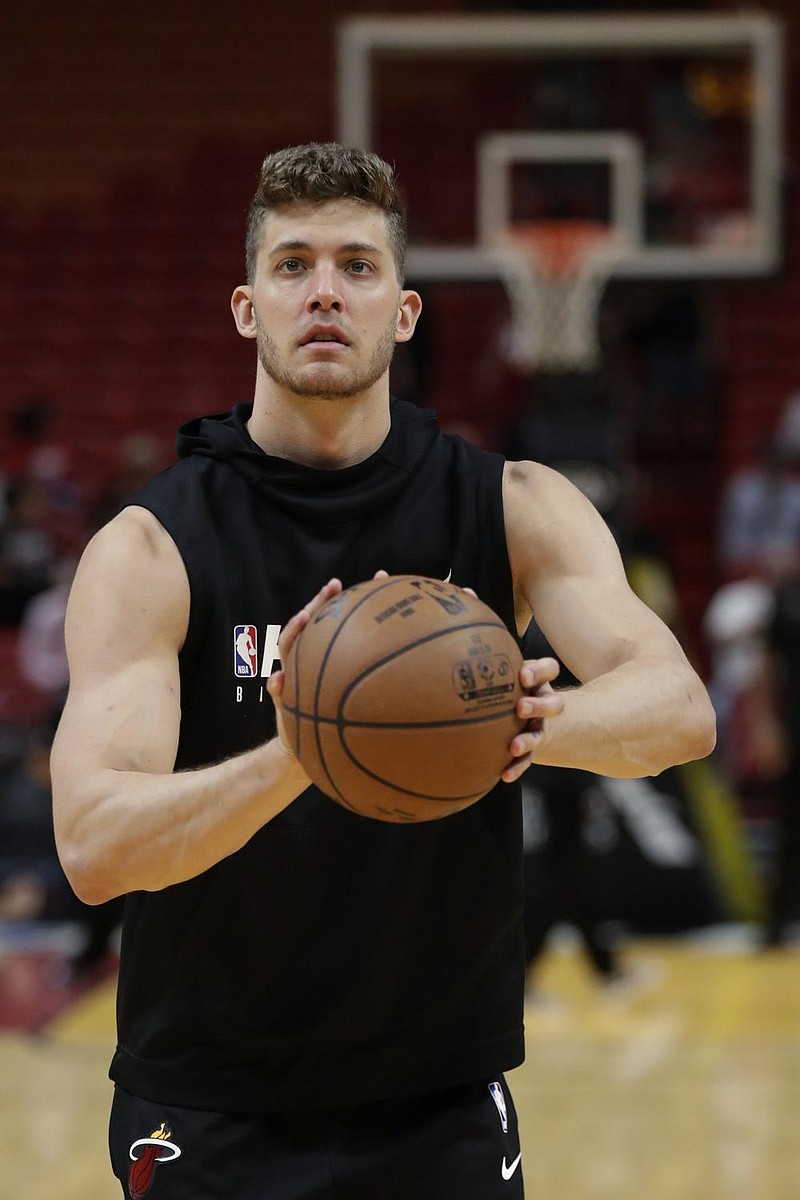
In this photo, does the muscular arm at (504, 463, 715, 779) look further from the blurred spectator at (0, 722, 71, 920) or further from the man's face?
the blurred spectator at (0, 722, 71, 920)

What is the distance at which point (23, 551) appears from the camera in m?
10.5

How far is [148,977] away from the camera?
254 cm

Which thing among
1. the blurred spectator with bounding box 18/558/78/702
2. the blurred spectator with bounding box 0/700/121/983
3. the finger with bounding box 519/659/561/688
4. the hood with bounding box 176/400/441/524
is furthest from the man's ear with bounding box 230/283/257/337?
the blurred spectator with bounding box 18/558/78/702

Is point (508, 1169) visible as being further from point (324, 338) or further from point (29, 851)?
point (29, 851)

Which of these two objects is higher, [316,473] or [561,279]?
[561,279]

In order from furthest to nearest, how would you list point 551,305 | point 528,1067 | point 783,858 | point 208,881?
point 551,305, point 783,858, point 528,1067, point 208,881

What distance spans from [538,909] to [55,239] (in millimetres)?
9641

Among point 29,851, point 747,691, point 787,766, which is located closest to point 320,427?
point 787,766

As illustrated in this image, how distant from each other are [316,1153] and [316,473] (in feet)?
3.27

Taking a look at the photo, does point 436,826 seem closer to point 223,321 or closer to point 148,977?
point 148,977

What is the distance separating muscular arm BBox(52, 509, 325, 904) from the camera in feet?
6.85

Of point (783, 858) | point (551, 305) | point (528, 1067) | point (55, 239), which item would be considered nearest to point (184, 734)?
point (528, 1067)

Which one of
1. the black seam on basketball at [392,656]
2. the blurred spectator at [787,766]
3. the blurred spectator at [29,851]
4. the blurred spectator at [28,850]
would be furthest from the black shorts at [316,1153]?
the blurred spectator at [28,850]

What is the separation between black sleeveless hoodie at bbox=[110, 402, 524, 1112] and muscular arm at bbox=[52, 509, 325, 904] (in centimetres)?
8
